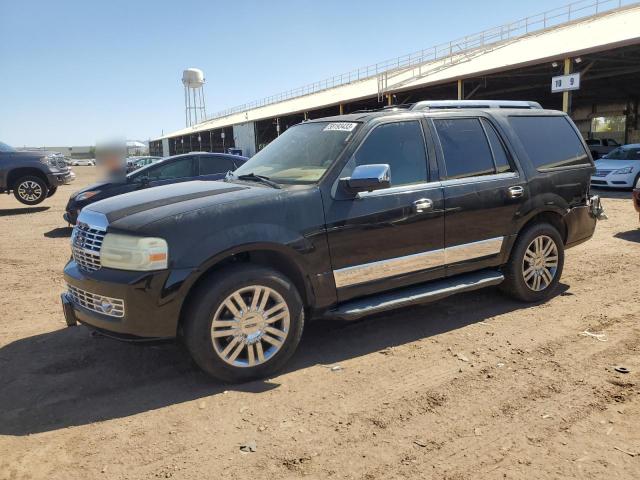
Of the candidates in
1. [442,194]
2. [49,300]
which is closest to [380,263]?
[442,194]

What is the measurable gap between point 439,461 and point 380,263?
170 centimetres

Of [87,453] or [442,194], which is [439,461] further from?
[442,194]

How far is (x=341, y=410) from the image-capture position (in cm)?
318

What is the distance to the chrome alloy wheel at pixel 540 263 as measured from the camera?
504cm

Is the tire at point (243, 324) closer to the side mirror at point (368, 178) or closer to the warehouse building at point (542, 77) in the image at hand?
the side mirror at point (368, 178)

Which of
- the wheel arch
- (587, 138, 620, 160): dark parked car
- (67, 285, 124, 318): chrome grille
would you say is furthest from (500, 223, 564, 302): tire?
(587, 138, 620, 160): dark parked car

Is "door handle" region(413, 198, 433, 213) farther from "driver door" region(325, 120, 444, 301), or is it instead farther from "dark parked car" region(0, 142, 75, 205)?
"dark parked car" region(0, 142, 75, 205)

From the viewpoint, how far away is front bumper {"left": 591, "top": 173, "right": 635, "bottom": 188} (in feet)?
47.5

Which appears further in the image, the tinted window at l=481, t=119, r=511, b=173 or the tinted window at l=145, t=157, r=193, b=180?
the tinted window at l=145, t=157, r=193, b=180

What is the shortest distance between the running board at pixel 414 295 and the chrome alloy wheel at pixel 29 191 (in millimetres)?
12920

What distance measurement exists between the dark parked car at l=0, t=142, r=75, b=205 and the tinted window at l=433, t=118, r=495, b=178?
41.3 ft

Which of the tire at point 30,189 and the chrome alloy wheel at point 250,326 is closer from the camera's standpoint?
the chrome alloy wheel at point 250,326

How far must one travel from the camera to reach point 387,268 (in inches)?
161

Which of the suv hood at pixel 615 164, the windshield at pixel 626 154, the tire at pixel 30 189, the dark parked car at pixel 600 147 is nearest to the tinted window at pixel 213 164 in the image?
the tire at pixel 30 189
